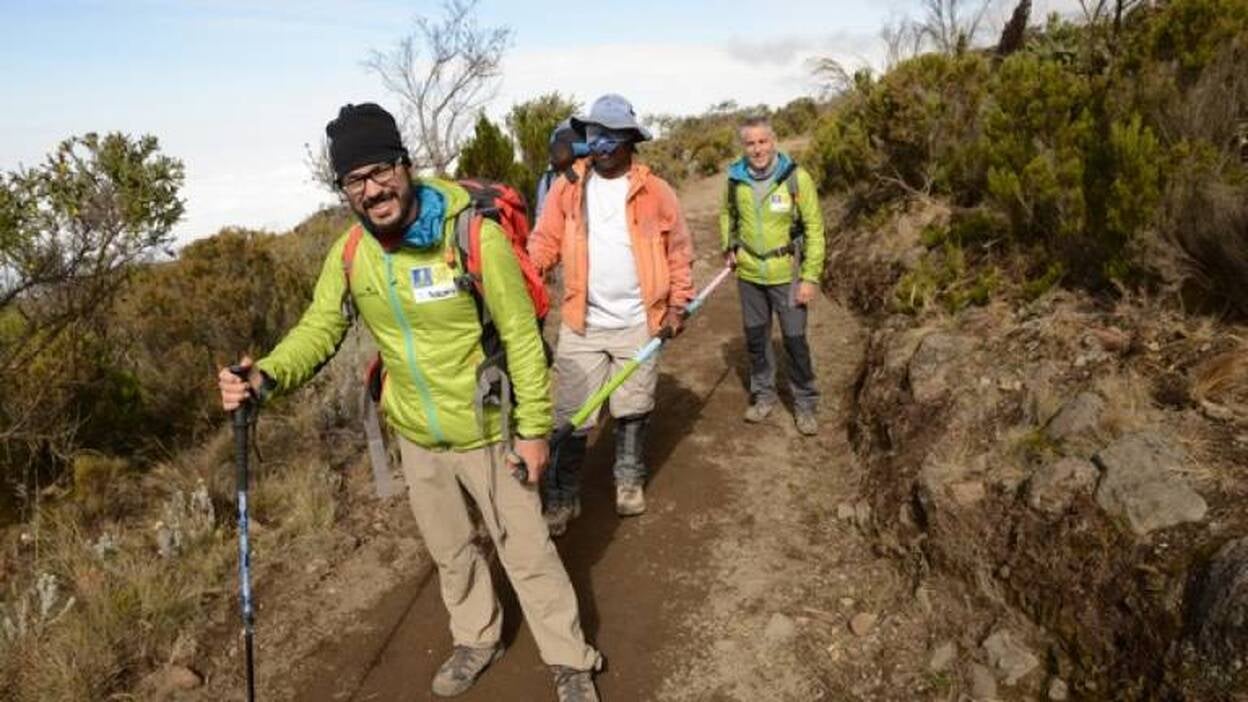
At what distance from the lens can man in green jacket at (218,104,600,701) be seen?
2.54 m

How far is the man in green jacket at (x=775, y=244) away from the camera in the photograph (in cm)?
499

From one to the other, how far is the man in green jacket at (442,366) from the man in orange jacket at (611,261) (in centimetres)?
110

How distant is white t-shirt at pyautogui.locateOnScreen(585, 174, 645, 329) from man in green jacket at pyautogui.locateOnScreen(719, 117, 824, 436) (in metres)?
1.23

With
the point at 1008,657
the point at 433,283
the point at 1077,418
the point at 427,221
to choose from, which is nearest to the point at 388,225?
the point at 427,221

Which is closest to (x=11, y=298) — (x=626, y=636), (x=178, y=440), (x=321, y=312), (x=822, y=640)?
(x=178, y=440)

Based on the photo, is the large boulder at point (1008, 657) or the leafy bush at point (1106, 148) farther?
the leafy bush at point (1106, 148)

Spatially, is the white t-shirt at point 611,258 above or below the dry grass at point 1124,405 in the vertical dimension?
above

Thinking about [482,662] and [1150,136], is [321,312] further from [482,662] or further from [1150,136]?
[1150,136]

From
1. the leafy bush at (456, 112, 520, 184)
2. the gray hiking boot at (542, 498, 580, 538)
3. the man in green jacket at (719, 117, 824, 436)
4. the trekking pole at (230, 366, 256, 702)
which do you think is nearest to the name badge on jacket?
the man in green jacket at (719, 117, 824, 436)

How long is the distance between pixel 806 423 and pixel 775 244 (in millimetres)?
1240

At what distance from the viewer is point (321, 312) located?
9.39ft

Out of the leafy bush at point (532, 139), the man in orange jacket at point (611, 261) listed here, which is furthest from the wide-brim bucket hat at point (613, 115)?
the leafy bush at point (532, 139)

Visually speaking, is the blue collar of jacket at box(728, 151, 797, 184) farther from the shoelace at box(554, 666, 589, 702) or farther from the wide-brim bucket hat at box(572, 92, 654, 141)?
the shoelace at box(554, 666, 589, 702)

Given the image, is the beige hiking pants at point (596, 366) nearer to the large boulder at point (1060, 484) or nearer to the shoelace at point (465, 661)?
the shoelace at point (465, 661)
